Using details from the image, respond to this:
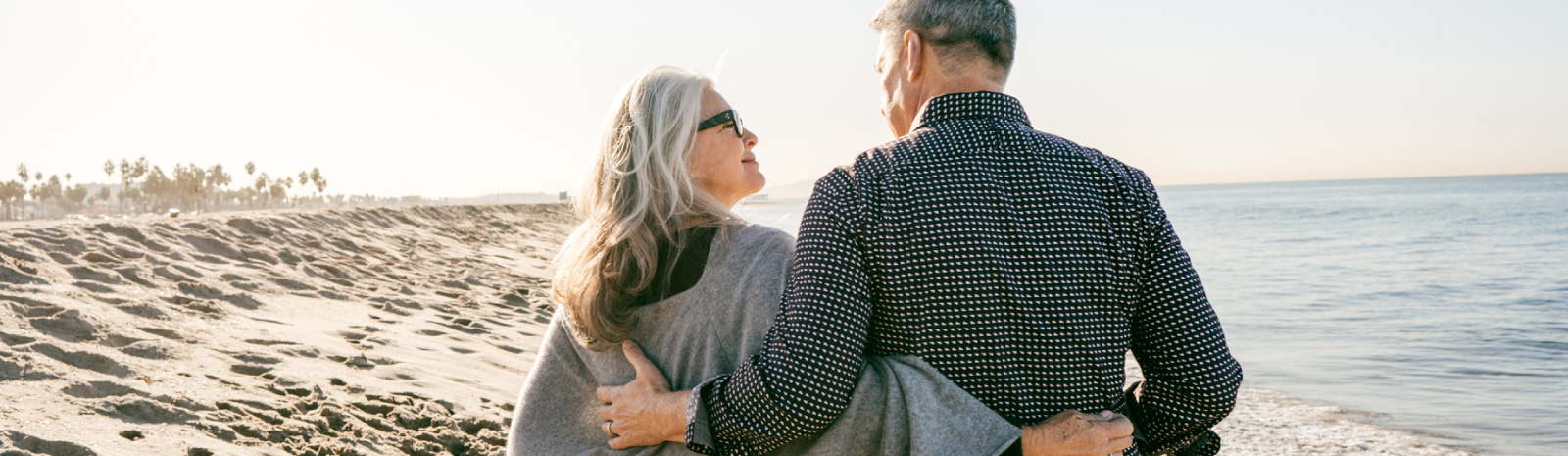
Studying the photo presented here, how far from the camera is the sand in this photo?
12.2 feet

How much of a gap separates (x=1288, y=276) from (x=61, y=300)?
1950cm

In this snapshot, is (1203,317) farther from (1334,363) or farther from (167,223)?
(167,223)

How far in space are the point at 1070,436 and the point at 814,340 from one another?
0.49 metres

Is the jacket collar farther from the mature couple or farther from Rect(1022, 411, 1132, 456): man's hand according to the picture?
Rect(1022, 411, 1132, 456): man's hand

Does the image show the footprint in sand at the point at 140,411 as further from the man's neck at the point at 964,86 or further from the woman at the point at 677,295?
the man's neck at the point at 964,86

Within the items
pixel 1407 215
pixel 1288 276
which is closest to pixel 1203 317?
pixel 1288 276

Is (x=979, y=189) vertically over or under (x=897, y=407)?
over

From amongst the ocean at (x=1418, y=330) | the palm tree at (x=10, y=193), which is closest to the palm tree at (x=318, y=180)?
the palm tree at (x=10, y=193)

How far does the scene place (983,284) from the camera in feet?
5.54

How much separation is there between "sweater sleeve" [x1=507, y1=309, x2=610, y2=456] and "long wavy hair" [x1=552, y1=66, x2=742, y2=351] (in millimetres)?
97

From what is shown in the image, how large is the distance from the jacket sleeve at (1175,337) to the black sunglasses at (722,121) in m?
0.92

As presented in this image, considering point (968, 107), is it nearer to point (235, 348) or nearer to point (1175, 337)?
point (1175, 337)

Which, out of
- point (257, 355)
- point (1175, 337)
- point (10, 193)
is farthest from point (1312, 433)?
point (10, 193)

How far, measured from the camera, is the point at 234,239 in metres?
9.28
